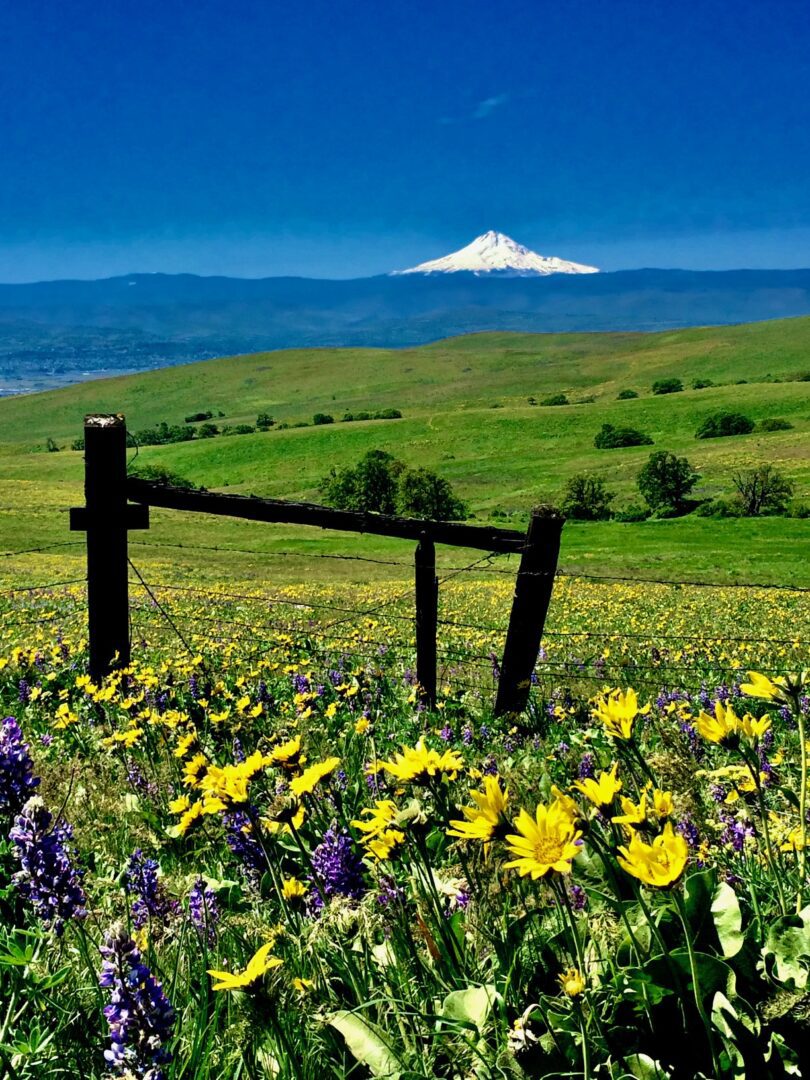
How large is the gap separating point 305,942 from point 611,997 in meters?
0.88

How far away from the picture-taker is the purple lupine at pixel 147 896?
2.88 meters

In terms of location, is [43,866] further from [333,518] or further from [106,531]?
[106,531]

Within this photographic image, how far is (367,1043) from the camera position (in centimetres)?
194

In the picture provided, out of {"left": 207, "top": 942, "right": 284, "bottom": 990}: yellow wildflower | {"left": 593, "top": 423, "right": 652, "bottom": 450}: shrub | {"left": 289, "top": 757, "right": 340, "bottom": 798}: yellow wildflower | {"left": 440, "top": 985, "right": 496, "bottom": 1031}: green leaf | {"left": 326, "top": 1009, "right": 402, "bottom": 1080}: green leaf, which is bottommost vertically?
{"left": 326, "top": 1009, "right": 402, "bottom": 1080}: green leaf

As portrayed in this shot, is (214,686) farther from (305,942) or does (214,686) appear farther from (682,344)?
(682,344)

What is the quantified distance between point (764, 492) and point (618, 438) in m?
35.4

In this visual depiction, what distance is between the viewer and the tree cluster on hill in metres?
75.7

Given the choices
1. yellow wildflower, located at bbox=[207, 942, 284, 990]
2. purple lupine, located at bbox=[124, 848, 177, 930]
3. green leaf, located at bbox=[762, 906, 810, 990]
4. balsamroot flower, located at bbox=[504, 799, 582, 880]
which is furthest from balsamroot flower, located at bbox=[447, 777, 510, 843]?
purple lupine, located at bbox=[124, 848, 177, 930]

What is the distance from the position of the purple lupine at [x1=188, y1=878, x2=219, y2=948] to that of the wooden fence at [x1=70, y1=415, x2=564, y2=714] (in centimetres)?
387

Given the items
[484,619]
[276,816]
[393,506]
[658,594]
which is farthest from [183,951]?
[393,506]

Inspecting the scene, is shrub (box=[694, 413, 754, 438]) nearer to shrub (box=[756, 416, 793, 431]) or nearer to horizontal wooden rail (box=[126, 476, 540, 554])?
shrub (box=[756, 416, 793, 431])

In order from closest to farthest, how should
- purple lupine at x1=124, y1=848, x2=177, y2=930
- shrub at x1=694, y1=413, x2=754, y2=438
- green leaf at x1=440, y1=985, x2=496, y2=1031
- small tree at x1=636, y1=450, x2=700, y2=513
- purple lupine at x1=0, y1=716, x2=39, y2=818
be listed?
green leaf at x1=440, y1=985, x2=496, y2=1031 < purple lupine at x1=0, y1=716, x2=39, y2=818 < purple lupine at x1=124, y1=848, x2=177, y2=930 < small tree at x1=636, y1=450, x2=700, y2=513 < shrub at x1=694, y1=413, x2=754, y2=438

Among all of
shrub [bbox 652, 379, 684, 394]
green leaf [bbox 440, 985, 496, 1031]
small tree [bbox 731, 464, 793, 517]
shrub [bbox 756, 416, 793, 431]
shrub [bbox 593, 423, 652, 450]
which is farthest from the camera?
shrub [bbox 652, 379, 684, 394]

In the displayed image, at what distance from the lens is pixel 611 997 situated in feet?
6.09
